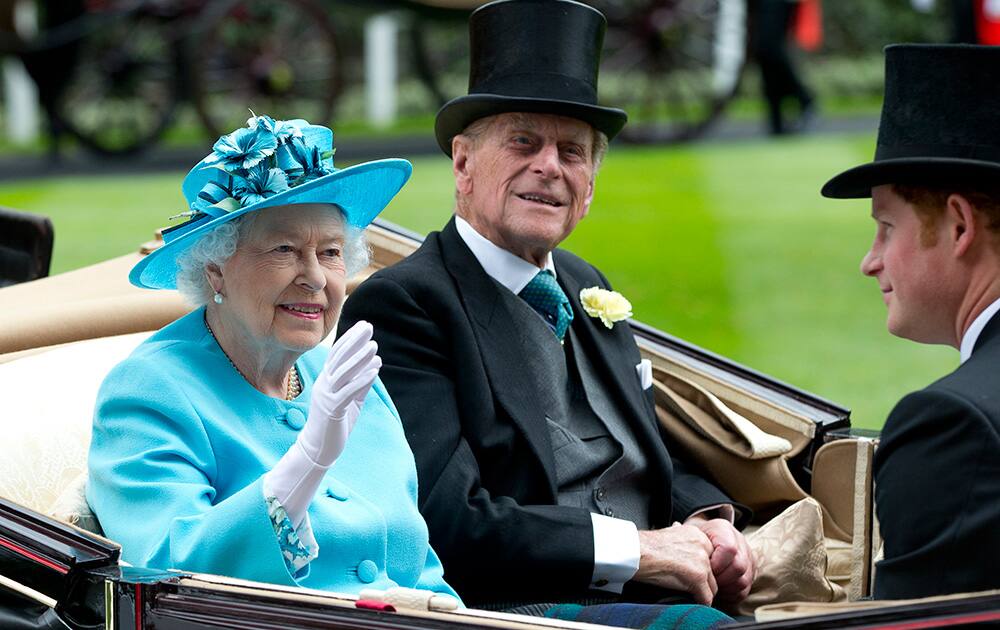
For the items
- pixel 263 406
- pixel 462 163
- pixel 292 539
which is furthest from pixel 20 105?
pixel 292 539

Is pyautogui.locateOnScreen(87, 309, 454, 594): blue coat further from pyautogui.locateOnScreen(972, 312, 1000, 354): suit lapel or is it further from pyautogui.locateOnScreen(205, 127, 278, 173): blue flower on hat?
pyautogui.locateOnScreen(972, 312, 1000, 354): suit lapel

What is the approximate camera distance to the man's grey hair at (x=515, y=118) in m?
3.02

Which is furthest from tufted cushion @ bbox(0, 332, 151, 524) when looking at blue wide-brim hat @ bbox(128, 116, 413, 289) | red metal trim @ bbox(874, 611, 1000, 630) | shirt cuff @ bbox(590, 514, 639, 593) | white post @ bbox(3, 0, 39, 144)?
white post @ bbox(3, 0, 39, 144)

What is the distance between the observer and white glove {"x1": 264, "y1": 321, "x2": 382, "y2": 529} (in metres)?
2.11

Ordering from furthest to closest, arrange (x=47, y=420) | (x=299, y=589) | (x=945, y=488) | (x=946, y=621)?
1. (x=47, y=420)
2. (x=299, y=589)
3. (x=945, y=488)
4. (x=946, y=621)

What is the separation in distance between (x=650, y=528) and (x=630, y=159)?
9241 millimetres

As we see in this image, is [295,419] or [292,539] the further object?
[295,419]

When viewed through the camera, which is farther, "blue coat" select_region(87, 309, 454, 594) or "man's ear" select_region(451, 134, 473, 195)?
"man's ear" select_region(451, 134, 473, 195)

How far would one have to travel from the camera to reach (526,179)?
9.65ft

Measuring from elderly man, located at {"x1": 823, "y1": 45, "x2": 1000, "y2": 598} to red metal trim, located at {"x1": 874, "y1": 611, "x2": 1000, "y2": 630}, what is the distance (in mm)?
188

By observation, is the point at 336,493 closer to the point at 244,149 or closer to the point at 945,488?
the point at 244,149

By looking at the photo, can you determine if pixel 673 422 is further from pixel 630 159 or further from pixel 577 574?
pixel 630 159

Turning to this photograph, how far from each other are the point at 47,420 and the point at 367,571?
0.68 metres

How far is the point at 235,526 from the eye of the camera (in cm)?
213
